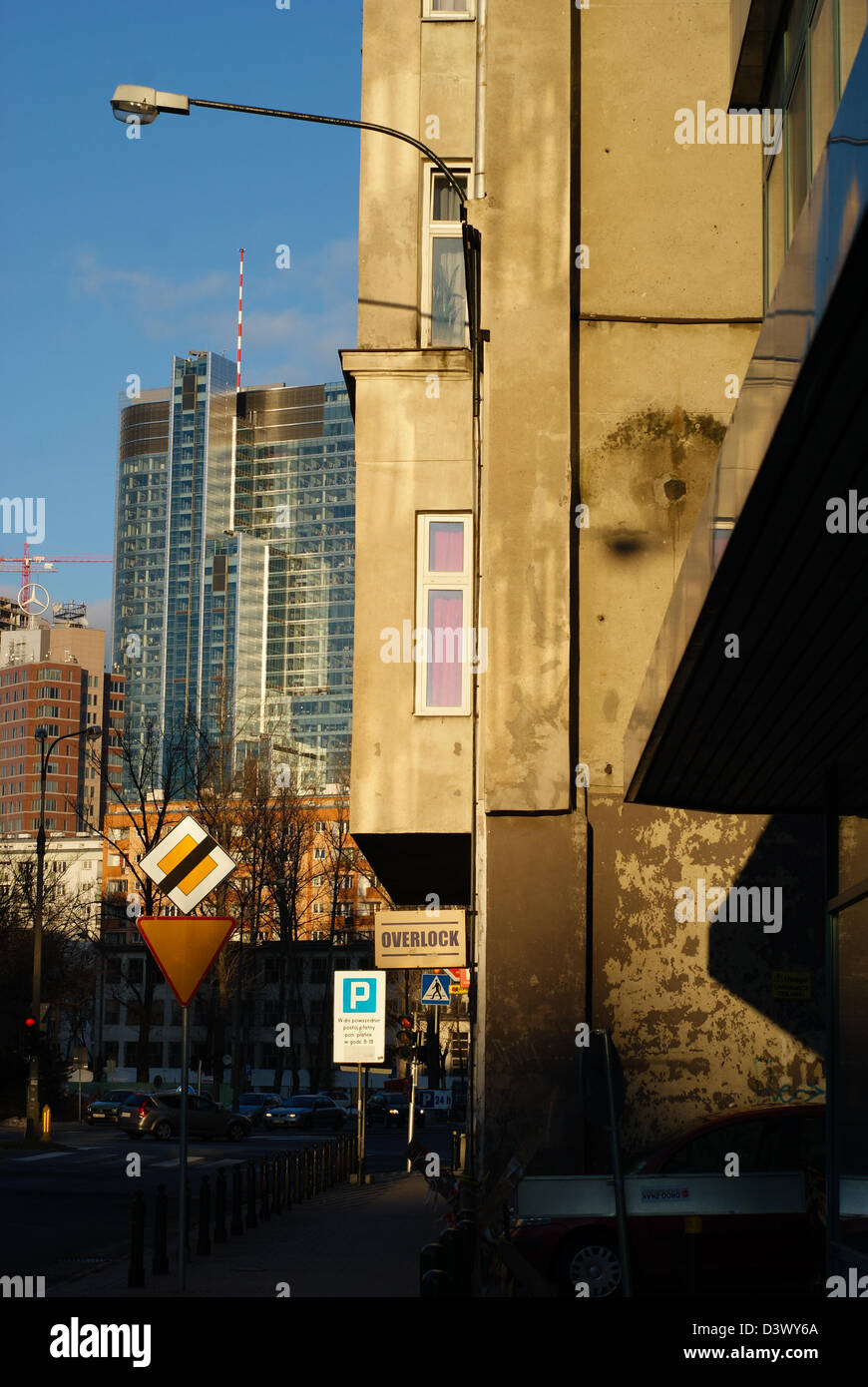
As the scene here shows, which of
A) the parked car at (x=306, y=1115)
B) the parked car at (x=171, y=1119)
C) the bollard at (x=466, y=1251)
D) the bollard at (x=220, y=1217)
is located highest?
the bollard at (x=466, y=1251)

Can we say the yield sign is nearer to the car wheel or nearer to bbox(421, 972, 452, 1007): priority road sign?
the car wheel

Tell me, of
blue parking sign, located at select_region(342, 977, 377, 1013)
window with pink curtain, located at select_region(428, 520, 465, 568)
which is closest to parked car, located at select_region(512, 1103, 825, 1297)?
window with pink curtain, located at select_region(428, 520, 465, 568)

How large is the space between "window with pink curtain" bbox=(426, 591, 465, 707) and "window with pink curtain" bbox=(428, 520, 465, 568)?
8 cm

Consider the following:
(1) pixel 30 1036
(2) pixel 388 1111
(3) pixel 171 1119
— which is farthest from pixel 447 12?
(2) pixel 388 1111

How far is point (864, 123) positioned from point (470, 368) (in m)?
13.7

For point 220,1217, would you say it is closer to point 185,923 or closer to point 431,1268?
point 185,923

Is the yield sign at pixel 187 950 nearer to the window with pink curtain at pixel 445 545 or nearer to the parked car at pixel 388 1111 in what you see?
the window with pink curtain at pixel 445 545

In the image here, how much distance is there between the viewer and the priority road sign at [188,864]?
1245 cm

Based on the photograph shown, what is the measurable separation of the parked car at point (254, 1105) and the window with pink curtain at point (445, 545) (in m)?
48.4

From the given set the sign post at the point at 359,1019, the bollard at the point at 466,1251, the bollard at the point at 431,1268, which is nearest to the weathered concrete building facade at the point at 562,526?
the bollard at the point at 466,1251

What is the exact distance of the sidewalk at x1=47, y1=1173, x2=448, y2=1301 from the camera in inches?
517

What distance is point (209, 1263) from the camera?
15305mm
